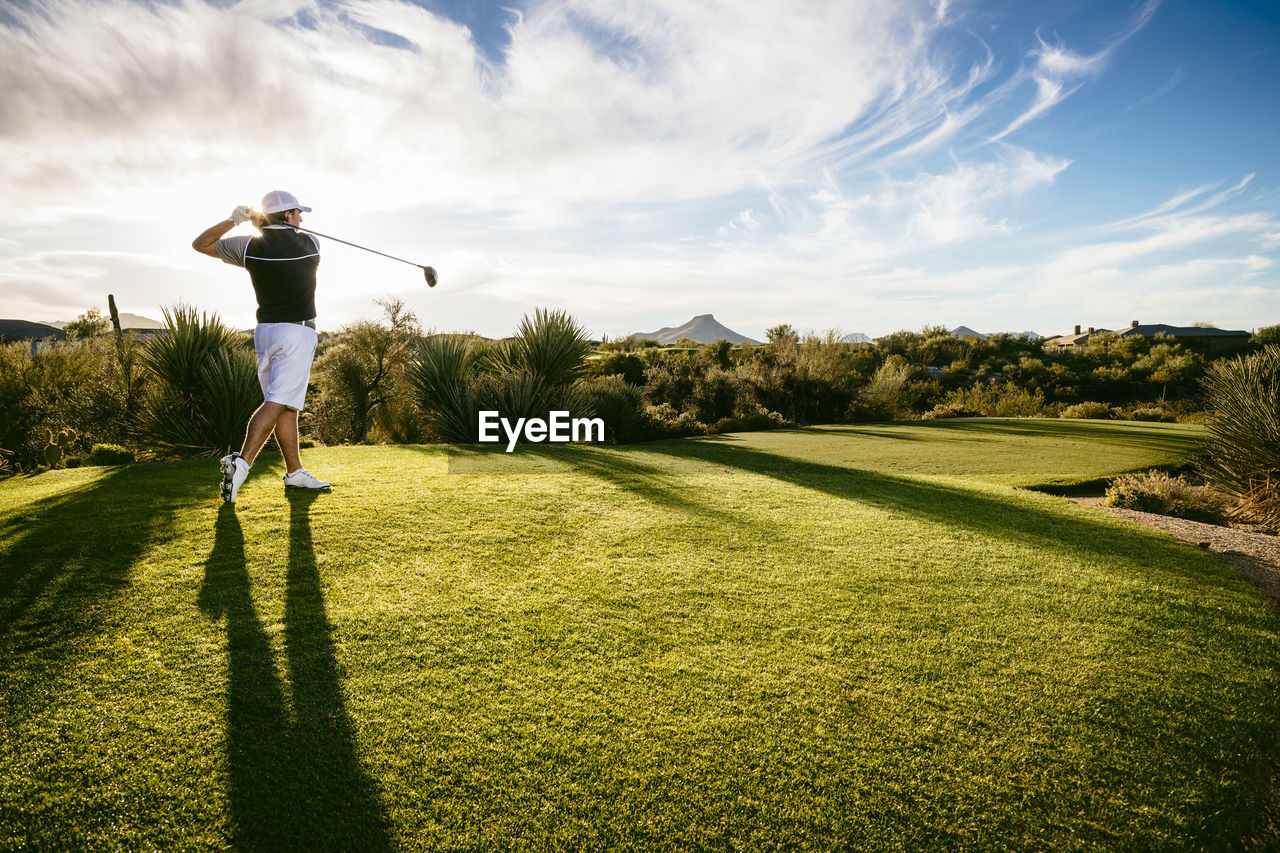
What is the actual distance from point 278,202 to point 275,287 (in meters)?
0.66

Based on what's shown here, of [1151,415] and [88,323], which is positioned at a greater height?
[88,323]

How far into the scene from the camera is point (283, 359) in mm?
4430

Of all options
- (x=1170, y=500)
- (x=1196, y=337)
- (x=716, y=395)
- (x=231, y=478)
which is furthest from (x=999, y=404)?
(x=1196, y=337)

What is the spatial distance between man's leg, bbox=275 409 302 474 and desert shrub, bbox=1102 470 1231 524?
783 centimetres

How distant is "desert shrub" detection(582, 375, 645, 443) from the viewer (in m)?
10.5

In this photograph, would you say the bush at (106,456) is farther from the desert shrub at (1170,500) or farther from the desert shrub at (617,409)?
the desert shrub at (1170,500)

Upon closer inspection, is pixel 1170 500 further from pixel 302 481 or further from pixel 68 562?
pixel 68 562

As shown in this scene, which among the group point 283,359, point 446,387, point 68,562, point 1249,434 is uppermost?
point 283,359

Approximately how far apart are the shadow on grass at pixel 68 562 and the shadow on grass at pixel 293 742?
19.0 inches

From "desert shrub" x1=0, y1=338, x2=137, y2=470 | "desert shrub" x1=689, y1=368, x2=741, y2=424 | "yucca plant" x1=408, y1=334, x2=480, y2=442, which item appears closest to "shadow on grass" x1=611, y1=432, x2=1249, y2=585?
"yucca plant" x1=408, y1=334, x2=480, y2=442

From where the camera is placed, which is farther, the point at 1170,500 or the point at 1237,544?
the point at 1170,500

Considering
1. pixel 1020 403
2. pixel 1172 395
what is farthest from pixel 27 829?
pixel 1172 395

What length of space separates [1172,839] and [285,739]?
2784 mm

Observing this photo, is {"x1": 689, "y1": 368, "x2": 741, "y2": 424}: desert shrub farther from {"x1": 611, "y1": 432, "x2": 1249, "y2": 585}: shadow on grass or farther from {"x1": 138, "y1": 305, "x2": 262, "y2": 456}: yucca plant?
{"x1": 138, "y1": 305, "x2": 262, "y2": 456}: yucca plant
